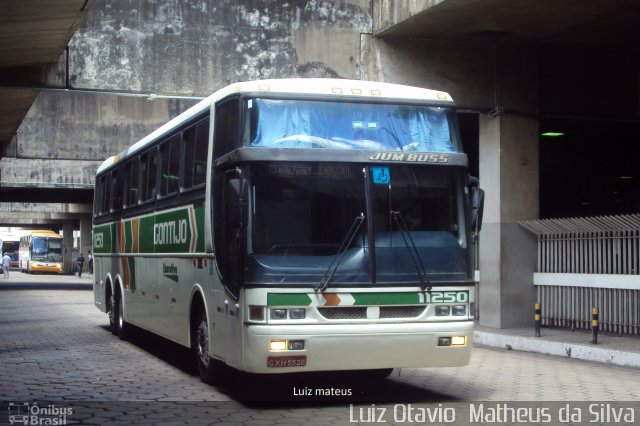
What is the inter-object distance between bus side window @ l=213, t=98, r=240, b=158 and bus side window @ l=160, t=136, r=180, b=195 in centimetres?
207

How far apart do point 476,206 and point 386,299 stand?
1.54m

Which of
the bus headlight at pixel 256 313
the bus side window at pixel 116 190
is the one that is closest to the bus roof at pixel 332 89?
the bus headlight at pixel 256 313

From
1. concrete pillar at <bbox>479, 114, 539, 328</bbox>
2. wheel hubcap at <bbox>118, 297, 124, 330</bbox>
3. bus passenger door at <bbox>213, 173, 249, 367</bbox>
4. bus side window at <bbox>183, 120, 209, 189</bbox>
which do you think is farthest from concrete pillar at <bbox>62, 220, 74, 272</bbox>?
bus passenger door at <bbox>213, 173, 249, 367</bbox>

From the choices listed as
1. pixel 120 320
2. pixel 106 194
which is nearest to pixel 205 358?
pixel 120 320

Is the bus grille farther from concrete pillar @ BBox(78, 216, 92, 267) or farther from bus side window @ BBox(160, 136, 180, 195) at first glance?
concrete pillar @ BBox(78, 216, 92, 267)

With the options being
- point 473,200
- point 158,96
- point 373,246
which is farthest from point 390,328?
point 158,96

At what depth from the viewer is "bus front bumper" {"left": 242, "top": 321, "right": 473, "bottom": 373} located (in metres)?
9.25

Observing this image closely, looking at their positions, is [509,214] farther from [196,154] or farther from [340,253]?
[340,253]

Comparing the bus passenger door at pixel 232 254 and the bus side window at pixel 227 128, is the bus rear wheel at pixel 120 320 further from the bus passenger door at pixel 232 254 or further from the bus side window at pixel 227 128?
the bus side window at pixel 227 128

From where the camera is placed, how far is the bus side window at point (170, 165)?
12695mm

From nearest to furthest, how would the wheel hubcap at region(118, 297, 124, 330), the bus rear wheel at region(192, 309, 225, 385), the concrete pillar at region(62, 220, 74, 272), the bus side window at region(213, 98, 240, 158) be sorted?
1. the bus side window at region(213, 98, 240, 158)
2. the bus rear wheel at region(192, 309, 225, 385)
3. the wheel hubcap at region(118, 297, 124, 330)
4. the concrete pillar at region(62, 220, 74, 272)

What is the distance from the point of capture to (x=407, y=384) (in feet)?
37.8

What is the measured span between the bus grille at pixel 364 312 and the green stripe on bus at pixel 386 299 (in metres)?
0.05

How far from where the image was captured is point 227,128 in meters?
→ 10.3
